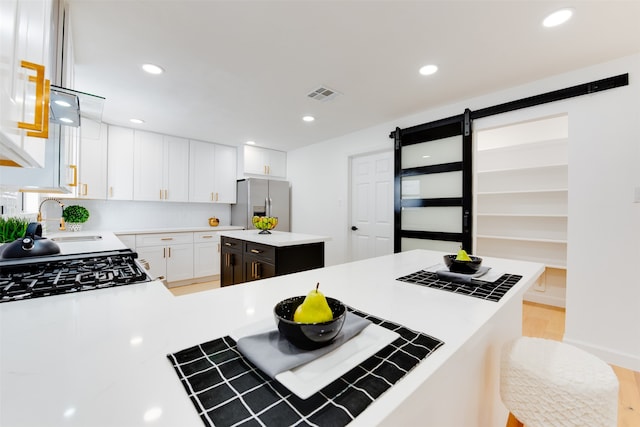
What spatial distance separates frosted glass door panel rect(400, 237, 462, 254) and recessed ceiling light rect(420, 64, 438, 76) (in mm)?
1817

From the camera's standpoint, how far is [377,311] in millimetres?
847

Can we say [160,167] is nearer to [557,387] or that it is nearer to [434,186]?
[434,186]

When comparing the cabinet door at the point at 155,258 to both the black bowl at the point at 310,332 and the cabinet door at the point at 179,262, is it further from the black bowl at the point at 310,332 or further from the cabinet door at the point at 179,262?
the black bowl at the point at 310,332

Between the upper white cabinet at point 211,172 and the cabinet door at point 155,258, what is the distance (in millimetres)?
1006

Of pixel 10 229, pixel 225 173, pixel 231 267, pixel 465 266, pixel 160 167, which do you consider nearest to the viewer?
pixel 465 266

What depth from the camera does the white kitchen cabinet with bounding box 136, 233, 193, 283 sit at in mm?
3906

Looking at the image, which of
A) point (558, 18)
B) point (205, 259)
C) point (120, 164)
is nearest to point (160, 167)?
point (120, 164)

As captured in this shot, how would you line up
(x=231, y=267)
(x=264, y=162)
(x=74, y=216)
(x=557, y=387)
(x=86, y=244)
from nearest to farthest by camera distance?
(x=557, y=387) < (x=86, y=244) < (x=231, y=267) < (x=74, y=216) < (x=264, y=162)

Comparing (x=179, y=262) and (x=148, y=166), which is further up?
(x=148, y=166)

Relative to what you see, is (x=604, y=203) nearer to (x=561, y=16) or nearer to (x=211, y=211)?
(x=561, y=16)

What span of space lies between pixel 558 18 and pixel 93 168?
5.09m

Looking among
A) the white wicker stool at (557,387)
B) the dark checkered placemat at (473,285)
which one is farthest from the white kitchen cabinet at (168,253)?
the white wicker stool at (557,387)

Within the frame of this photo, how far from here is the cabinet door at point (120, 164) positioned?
12.6 ft

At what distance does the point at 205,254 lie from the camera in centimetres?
447
